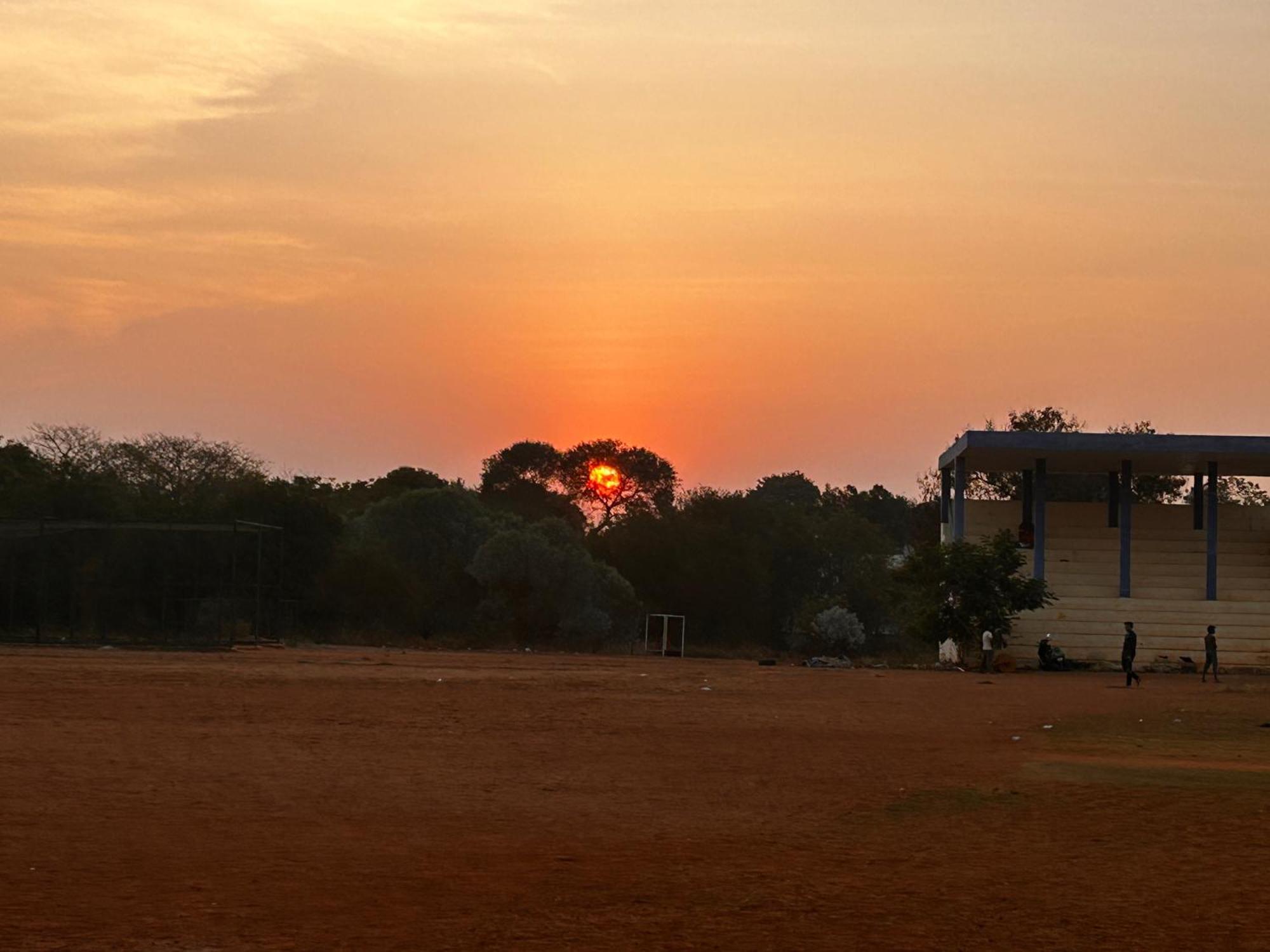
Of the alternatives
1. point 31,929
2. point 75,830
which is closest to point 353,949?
point 31,929

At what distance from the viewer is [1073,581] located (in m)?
52.5

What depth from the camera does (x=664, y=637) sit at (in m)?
57.8

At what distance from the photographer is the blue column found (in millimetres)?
51562

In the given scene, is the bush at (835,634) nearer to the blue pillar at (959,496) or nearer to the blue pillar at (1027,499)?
the blue pillar at (1027,499)

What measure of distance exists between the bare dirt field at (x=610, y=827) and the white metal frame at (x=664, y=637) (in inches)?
1043

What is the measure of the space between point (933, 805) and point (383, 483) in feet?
272

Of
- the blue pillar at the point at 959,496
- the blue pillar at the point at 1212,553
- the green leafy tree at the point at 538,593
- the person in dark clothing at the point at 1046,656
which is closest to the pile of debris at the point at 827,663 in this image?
the person in dark clothing at the point at 1046,656

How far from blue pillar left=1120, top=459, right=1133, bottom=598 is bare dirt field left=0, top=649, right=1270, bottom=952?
2466 cm

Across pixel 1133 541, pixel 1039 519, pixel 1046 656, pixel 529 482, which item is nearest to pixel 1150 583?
pixel 1133 541

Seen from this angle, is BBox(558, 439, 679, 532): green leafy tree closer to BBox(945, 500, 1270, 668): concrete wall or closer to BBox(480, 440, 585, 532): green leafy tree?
BBox(480, 440, 585, 532): green leafy tree

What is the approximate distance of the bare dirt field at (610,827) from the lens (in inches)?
375

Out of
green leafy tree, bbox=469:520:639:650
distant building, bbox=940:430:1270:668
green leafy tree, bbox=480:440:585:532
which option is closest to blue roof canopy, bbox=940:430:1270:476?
distant building, bbox=940:430:1270:668

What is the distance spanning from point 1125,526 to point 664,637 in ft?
53.0

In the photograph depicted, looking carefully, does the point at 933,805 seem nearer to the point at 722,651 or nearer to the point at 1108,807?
the point at 1108,807
